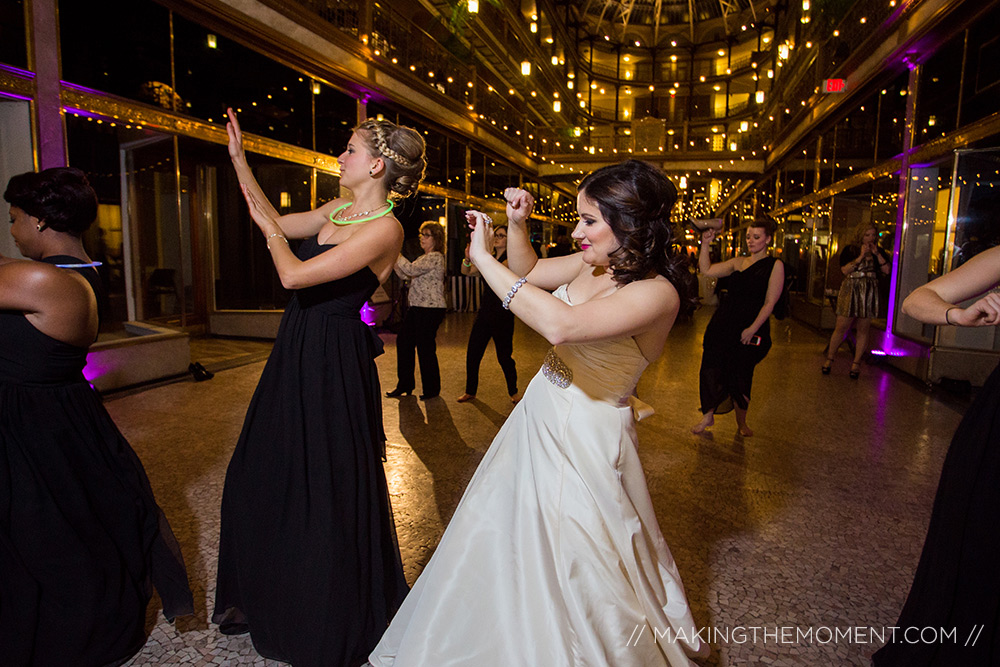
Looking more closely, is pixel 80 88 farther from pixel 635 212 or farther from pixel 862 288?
pixel 862 288

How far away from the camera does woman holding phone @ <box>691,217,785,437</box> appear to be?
13.6 ft

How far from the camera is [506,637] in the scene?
1.43 m

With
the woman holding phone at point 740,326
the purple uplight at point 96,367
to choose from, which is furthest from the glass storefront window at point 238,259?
the woman holding phone at point 740,326

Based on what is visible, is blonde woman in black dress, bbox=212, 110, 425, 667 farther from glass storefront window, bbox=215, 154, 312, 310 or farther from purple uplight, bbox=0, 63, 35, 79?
glass storefront window, bbox=215, 154, 312, 310

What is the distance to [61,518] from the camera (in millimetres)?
1693

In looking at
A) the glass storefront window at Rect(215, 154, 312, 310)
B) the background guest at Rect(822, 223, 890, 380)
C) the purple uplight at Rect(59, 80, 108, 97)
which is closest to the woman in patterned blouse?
the purple uplight at Rect(59, 80, 108, 97)

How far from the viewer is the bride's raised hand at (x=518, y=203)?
1524mm

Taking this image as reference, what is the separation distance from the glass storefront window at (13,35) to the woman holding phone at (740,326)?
5414 mm

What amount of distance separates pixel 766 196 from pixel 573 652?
19570mm

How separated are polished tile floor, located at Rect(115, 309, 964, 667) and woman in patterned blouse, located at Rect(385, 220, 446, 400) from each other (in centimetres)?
26

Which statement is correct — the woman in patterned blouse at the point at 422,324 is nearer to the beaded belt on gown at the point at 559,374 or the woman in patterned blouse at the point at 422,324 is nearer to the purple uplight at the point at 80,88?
the purple uplight at the point at 80,88

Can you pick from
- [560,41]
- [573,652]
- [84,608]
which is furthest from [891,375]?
[560,41]

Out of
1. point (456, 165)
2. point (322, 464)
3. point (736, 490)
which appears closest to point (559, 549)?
point (322, 464)

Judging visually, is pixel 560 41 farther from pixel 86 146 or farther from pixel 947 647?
pixel 947 647
